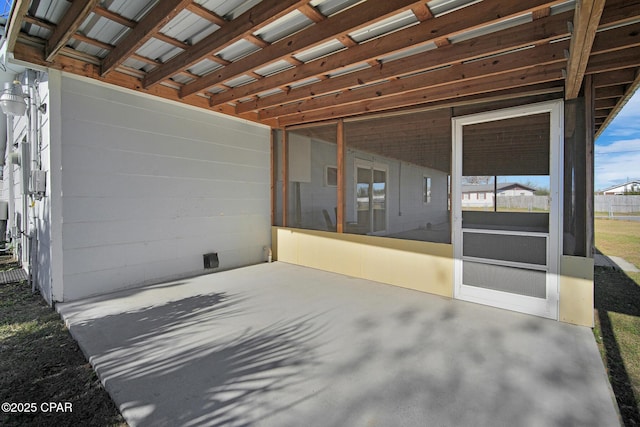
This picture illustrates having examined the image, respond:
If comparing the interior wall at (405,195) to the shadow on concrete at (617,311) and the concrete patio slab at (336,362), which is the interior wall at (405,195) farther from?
the shadow on concrete at (617,311)

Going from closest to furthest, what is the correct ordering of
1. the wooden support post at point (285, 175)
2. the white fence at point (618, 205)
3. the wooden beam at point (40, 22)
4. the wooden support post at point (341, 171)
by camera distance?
1. the wooden beam at point (40, 22)
2. the wooden support post at point (341, 171)
3. the wooden support post at point (285, 175)
4. the white fence at point (618, 205)

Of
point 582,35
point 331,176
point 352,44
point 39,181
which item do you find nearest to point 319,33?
point 352,44

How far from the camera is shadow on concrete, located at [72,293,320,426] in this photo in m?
1.85

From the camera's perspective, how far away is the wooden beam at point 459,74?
9.52 ft

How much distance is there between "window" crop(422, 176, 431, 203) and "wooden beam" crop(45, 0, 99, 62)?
3888mm

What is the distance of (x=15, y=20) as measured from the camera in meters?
2.66

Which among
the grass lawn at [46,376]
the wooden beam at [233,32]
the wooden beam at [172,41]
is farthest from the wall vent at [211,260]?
the wooden beam at [172,41]

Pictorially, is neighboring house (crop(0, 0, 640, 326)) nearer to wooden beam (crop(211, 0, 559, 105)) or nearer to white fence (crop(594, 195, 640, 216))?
wooden beam (crop(211, 0, 559, 105))

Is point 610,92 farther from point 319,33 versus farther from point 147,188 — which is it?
point 147,188

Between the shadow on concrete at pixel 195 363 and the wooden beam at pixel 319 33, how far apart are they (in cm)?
267

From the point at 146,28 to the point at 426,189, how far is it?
3.67 meters

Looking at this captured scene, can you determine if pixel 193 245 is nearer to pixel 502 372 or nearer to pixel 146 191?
pixel 146 191

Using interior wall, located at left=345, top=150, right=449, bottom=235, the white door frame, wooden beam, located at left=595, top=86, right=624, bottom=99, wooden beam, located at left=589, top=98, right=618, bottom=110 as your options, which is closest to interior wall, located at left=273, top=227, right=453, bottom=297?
interior wall, located at left=345, top=150, right=449, bottom=235

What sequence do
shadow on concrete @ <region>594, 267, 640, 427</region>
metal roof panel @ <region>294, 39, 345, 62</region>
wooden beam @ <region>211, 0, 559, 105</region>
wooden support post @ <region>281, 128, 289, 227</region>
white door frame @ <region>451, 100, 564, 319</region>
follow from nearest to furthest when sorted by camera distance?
shadow on concrete @ <region>594, 267, 640, 427</region> → wooden beam @ <region>211, 0, 559, 105</region> → metal roof panel @ <region>294, 39, 345, 62</region> → white door frame @ <region>451, 100, 564, 319</region> → wooden support post @ <region>281, 128, 289, 227</region>
